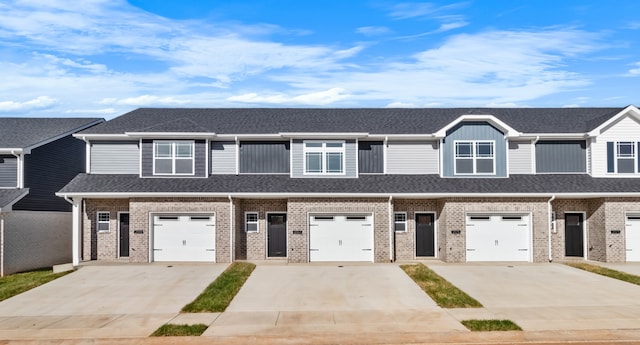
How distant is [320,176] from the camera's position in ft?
81.9

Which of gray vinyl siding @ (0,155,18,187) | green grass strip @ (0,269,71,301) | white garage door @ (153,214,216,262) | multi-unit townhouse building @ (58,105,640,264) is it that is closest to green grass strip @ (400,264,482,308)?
multi-unit townhouse building @ (58,105,640,264)

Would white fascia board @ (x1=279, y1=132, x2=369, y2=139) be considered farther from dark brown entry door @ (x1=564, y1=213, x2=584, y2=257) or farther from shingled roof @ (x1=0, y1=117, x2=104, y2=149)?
shingled roof @ (x1=0, y1=117, x2=104, y2=149)

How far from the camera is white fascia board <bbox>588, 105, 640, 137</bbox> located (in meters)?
24.8

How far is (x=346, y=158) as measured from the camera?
25.1 metres

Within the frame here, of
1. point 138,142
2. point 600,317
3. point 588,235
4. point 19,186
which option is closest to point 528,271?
point 588,235

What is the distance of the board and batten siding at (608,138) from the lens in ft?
82.5

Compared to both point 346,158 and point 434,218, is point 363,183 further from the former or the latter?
point 434,218

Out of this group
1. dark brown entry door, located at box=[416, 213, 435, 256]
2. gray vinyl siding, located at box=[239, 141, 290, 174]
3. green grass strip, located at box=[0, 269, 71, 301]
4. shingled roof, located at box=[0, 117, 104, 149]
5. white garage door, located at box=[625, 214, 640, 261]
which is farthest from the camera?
gray vinyl siding, located at box=[239, 141, 290, 174]

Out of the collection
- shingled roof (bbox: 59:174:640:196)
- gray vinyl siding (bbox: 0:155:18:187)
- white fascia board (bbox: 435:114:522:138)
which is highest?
white fascia board (bbox: 435:114:522:138)

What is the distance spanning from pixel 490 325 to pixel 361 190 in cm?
1120

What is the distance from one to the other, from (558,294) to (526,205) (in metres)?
7.25

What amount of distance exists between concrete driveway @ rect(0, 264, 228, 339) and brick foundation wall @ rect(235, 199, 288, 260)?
249 centimetres

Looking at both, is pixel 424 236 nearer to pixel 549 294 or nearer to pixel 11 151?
pixel 549 294

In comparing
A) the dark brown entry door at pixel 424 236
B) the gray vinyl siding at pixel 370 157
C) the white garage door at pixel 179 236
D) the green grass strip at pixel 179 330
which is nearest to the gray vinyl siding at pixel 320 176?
the gray vinyl siding at pixel 370 157
